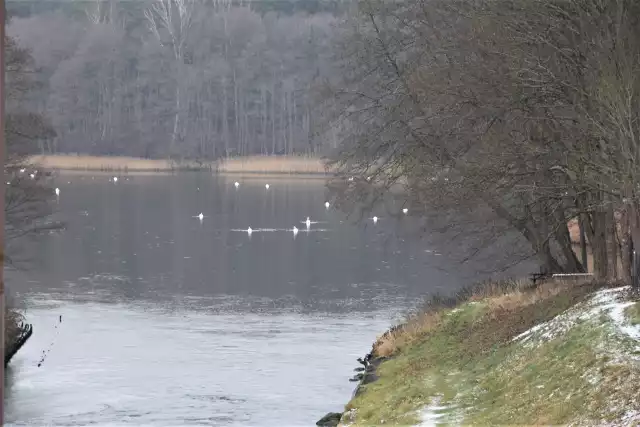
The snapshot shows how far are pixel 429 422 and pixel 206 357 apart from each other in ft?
56.6

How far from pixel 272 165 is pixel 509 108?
103356 mm

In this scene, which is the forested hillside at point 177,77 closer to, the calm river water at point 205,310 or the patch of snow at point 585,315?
the calm river water at point 205,310

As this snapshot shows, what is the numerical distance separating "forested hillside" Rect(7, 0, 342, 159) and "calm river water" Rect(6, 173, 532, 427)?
176 ft

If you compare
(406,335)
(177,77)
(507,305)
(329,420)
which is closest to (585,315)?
(507,305)

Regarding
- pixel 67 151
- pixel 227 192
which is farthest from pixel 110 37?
pixel 227 192

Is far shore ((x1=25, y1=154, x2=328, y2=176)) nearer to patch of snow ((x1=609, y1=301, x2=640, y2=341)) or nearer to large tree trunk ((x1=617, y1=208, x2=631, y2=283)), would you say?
large tree trunk ((x1=617, y1=208, x2=631, y2=283))

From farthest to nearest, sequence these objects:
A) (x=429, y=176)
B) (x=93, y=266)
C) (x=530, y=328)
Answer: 1. (x=93, y=266)
2. (x=429, y=176)
3. (x=530, y=328)

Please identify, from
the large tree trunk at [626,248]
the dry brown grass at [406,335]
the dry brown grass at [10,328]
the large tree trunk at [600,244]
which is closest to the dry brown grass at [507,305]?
the dry brown grass at [406,335]

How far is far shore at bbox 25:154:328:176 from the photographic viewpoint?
12394 cm

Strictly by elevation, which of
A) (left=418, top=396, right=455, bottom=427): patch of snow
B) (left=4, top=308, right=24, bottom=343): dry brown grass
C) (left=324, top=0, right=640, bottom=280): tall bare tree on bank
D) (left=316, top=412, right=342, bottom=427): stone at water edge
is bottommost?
(left=316, top=412, right=342, bottom=427): stone at water edge

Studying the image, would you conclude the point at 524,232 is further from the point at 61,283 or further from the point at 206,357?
the point at 61,283

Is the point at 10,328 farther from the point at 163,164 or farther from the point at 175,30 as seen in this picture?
the point at 175,30

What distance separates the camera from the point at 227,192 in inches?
3720

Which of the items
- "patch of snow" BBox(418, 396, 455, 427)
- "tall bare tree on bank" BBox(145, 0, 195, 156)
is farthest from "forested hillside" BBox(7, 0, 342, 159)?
"patch of snow" BBox(418, 396, 455, 427)
